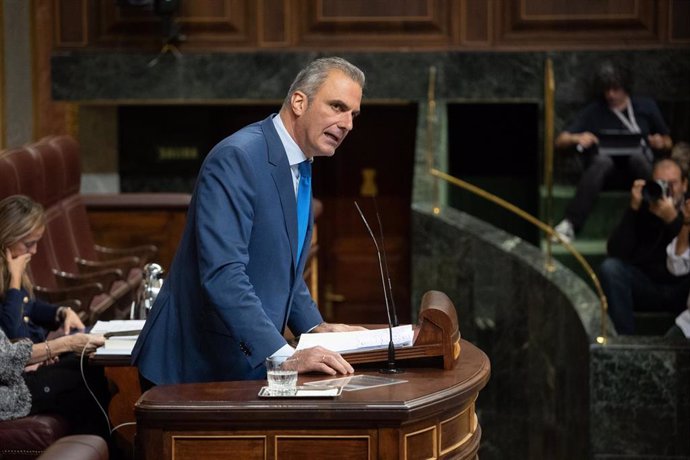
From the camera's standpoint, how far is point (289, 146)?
323 centimetres

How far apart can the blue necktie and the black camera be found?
3464 millimetres

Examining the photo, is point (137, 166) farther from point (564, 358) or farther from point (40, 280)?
point (564, 358)

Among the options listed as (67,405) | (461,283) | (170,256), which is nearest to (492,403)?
(461,283)

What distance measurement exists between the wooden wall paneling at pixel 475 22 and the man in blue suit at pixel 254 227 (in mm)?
4985

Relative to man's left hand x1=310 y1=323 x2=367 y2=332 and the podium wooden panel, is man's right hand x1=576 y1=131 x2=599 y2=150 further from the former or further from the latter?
the podium wooden panel

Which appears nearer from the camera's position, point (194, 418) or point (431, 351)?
point (194, 418)

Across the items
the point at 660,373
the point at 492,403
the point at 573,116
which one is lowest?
the point at 492,403

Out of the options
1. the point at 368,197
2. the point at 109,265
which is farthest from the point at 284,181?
the point at 368,197

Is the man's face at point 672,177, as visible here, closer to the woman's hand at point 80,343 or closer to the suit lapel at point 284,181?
the woman's hand at point 80,343

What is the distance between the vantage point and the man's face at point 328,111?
10.4 feet

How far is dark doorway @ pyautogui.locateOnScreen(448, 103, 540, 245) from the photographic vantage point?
28.1ft

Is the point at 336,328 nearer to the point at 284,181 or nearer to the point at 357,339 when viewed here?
the point at 357,339

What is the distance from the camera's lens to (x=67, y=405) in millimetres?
4305

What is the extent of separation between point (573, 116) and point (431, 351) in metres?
5.18
